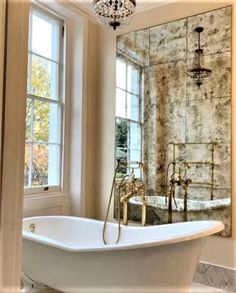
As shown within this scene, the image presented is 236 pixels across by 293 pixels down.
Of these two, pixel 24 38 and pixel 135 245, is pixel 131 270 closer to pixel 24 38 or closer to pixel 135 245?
pixel 135 245

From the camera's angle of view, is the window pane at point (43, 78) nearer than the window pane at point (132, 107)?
Yes

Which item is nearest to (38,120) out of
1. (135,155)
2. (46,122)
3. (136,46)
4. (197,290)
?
(46,122)

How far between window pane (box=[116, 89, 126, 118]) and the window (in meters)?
0.62

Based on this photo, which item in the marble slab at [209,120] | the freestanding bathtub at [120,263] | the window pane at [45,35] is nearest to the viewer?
the freestanding bathtub at [120,263]

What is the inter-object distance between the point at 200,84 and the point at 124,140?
985 millimetres

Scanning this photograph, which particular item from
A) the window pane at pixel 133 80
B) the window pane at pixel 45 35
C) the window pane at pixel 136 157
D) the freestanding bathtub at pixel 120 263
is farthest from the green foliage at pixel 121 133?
the freestanding bathtub at pixel 120 263

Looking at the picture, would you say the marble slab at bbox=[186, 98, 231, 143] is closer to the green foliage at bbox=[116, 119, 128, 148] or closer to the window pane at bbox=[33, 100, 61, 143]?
the green foliage at bbox=[116, 119, 128, 148]

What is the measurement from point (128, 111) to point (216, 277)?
182cm

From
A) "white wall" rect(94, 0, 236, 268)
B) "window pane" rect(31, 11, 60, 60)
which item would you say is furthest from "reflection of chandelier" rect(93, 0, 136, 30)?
"window pane" rect(31, 11, 60, 60)

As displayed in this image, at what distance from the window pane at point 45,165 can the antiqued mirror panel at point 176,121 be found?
68 centimetres

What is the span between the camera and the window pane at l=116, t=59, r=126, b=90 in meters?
3.14

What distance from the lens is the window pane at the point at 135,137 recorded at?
3.02 meters

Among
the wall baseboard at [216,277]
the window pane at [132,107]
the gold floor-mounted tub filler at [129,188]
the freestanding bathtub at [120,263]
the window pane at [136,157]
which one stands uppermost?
the window pane at [132,107]

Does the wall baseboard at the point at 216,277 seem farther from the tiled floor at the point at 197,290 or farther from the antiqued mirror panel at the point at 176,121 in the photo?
the antiqued mirror panel at the point at 176,121
